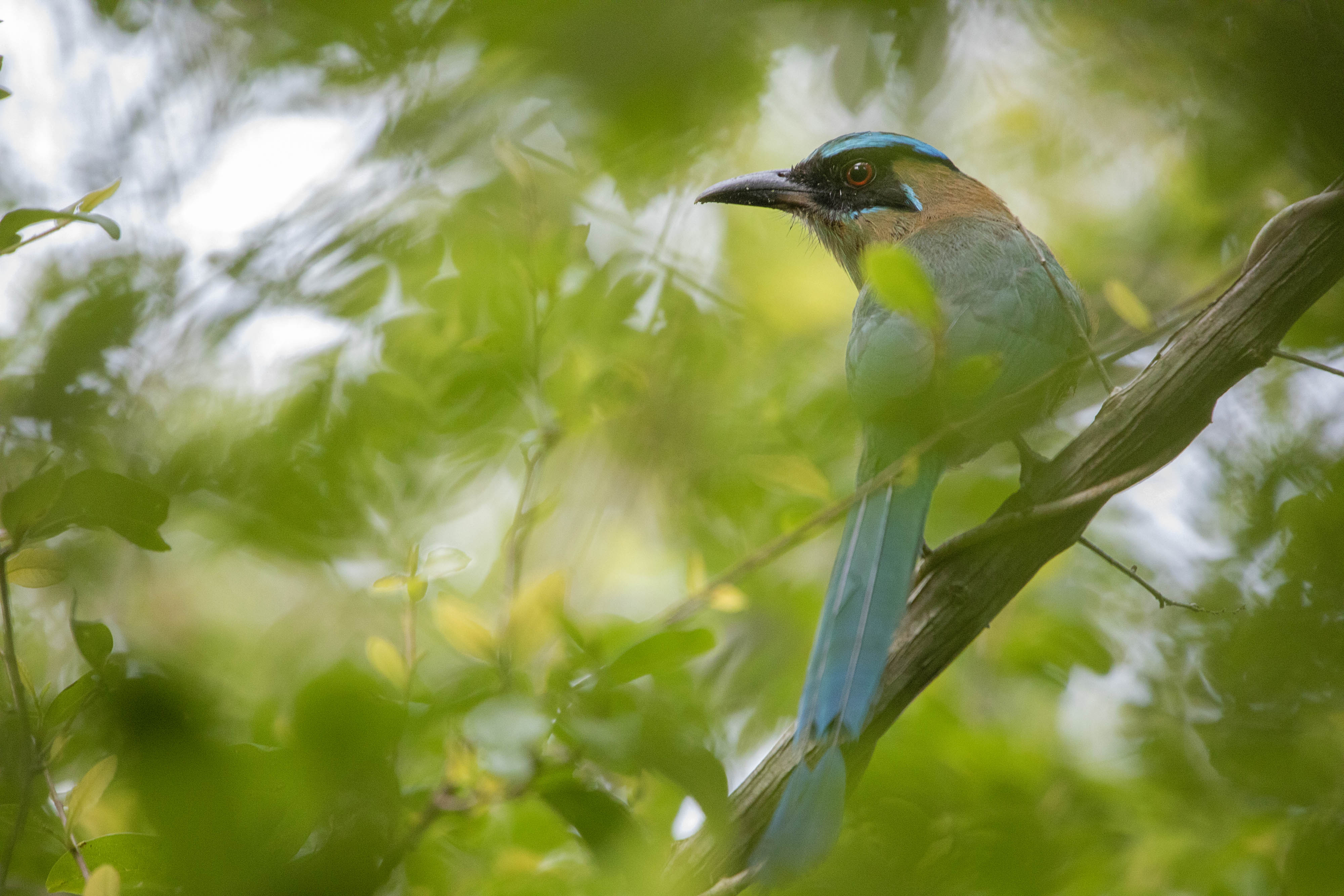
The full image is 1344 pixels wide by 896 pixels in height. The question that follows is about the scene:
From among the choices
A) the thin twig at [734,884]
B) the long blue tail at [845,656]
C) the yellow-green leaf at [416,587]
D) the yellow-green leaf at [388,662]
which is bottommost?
the thin twig at [734,884]

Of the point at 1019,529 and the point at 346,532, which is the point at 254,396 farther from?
the point at 1019,529

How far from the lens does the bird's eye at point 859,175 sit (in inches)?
149

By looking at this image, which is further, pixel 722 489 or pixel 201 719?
pixel 722 489

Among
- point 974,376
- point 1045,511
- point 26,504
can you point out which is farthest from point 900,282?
point 26,504

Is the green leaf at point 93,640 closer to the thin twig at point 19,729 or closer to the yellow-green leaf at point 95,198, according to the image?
the thin twig at point 19,729

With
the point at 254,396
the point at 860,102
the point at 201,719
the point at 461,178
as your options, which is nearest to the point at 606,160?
the point at 461,178

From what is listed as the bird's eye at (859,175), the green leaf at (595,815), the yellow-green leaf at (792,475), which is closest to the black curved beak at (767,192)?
the bird's eye at (859,175)

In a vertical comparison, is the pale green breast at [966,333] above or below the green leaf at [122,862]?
above

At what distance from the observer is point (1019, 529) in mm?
2209

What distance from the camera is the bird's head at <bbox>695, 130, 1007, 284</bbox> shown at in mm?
3646

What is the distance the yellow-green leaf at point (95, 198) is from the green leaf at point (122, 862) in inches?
44.9

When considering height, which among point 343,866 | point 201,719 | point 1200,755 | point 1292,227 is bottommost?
point 1200,755

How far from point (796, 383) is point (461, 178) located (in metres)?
1.38

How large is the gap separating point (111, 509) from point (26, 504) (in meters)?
0.13
